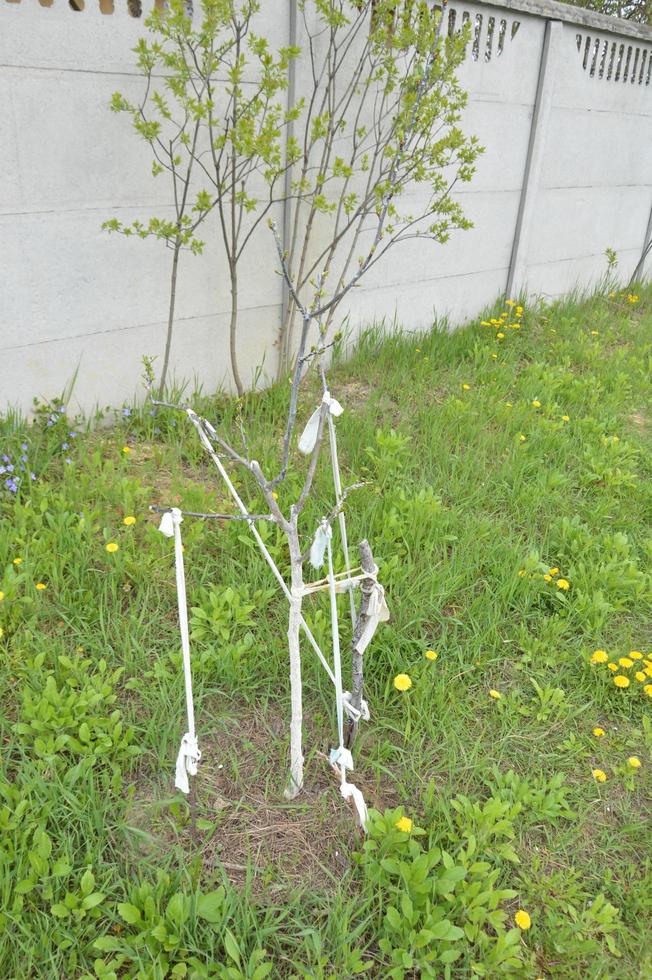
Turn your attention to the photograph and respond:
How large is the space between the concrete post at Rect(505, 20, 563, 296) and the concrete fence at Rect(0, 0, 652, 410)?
0.03 ft

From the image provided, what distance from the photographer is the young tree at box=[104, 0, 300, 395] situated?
2.81m

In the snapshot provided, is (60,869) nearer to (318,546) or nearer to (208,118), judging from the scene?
(318,546)

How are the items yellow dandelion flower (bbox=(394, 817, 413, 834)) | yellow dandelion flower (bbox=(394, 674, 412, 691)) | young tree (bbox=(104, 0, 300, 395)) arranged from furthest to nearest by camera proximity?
young tree (bbox=(104, 0, 300, 395)), yellow dandelion flower (bbox=(394, 674, 412, 691)), yellow dandelion flower (bbox=(394, 817, 413, 834))

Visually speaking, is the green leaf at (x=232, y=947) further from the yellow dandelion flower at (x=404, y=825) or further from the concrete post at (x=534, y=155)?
the concrete post at (x=534, y=155)

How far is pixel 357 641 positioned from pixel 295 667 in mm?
155

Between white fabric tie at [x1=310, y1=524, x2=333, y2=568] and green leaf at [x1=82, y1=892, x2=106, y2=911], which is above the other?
white fabric tie at [x1=310, y1=524, x2=333, y2=568]

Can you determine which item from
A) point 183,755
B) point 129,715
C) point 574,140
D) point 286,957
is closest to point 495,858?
point 286,957

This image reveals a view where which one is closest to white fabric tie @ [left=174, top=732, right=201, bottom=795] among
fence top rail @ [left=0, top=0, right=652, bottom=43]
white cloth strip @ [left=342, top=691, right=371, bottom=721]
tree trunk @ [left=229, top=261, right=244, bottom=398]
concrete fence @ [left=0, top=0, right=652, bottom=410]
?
white cloth strip @ [left=342, top=691, right=371, bottom=721]

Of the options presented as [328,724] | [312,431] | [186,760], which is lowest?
[328,724]

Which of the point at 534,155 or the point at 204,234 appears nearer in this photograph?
the point at 204,234

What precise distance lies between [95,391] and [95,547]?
104 cm

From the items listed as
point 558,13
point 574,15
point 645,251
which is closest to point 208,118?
point 558,13

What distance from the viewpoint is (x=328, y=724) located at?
6.66 feet

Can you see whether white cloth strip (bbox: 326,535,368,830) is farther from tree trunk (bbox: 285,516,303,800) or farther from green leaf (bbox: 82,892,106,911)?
green leaf (bbox: 82,892,106,911)
